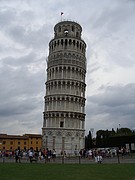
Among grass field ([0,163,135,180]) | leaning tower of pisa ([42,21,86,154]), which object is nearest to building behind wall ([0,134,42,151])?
leaning tower of pisa ([42,21,86,154])

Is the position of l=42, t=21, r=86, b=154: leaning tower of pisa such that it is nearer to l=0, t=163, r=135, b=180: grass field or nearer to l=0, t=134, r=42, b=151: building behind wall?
l=0, t=163, r=135, b=180: grass field

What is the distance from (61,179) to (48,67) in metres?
47.2

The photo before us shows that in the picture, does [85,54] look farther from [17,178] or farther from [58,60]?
[17,178]

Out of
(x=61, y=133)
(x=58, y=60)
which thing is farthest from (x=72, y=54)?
(x=61, y=133)

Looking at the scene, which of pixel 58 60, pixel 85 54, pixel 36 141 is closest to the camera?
pixel 58 60

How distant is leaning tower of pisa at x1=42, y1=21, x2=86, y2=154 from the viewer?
53.6 metres

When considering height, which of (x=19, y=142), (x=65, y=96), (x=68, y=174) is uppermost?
(x=65, y=96)

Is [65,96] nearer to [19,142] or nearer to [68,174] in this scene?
[68,174]

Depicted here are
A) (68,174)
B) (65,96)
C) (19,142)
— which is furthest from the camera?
(19,142)

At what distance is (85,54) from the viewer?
62.0m

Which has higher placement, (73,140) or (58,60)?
(58,60)

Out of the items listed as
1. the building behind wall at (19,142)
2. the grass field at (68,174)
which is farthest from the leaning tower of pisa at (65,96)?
the building behind wall at (19,142)

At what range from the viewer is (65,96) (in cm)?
5409

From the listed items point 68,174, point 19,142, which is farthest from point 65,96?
point 19,142
